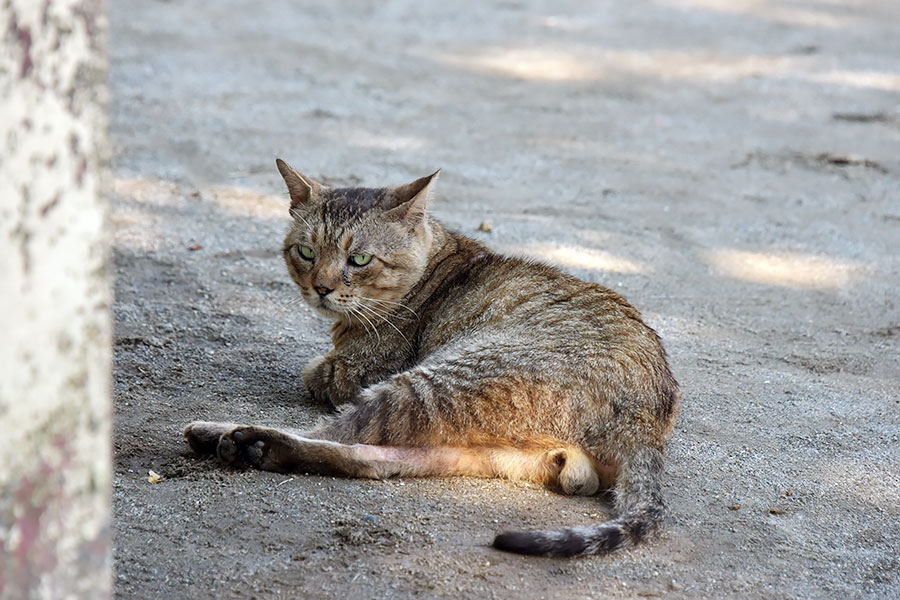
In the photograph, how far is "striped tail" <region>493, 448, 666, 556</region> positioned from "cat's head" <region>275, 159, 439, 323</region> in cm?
141

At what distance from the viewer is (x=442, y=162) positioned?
7.41 metres

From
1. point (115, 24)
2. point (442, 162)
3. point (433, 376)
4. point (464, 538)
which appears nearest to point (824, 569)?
point (464, 538)

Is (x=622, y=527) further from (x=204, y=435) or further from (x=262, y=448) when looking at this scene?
(x=204, y=435)

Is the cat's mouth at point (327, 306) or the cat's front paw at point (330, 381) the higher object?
the cat's mouth at point (327, 306)

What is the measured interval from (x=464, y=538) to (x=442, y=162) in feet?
15.4

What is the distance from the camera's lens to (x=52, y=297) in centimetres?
160

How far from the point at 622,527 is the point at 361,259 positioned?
172 cm

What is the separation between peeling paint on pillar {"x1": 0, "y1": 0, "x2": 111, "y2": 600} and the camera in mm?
1535

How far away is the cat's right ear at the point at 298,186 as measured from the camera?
4.41 meters

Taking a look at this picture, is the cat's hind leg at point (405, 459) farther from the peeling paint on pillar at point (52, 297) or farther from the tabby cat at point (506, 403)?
the peeling paint on pillar at point (52, 297)

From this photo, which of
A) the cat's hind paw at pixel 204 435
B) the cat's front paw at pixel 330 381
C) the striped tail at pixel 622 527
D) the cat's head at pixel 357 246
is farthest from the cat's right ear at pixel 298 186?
the striped tail at pixel 622 527

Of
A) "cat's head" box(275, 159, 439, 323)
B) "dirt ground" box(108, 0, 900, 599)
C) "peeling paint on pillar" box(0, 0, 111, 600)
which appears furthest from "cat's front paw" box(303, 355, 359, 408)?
"peeling paint on pillar" box(0, 0, 111, 600)

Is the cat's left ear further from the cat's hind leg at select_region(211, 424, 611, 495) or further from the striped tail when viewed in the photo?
→ the striped tail

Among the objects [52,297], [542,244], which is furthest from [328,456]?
[542,244]
